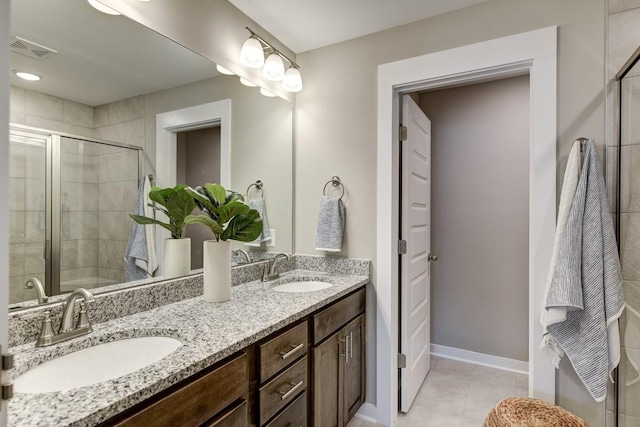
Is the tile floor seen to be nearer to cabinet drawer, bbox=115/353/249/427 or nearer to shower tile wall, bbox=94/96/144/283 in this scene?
cabinet drawer, bbox=115/353/249/427

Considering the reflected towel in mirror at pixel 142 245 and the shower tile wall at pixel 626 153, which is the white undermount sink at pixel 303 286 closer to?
the reflected towel in mirror at pixel 142 245

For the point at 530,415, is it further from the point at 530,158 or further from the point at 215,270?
the point at 215,270

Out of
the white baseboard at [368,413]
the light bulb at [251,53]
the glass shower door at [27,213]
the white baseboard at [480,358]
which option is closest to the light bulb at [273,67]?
the light bulb at [251,53]

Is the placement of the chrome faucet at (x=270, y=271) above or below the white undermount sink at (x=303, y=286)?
above

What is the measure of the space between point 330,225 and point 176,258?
0.92 meters

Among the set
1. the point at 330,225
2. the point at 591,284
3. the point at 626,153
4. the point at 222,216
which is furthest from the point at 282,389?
the point at 626,153

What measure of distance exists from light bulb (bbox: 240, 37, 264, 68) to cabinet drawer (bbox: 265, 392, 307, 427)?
1.67 m

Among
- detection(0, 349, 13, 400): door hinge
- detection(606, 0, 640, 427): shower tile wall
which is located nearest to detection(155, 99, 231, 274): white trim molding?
detection(0, 349, 13, 400): door hinge

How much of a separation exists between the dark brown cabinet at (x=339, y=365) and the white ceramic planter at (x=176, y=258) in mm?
649

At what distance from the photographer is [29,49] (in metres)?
1.05

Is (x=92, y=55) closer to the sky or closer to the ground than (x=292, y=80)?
closer to the ground

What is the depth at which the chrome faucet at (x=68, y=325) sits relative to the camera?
3.22 ft

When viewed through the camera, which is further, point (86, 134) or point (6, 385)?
point (86, 134)

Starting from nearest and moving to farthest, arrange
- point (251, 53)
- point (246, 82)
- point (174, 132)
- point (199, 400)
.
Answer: point (199, 400) → point (174, 132) → point (251, 53) → point (246, 82)
